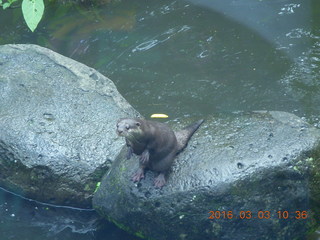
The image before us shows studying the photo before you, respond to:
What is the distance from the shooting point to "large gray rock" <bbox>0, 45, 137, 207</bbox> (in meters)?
5.55

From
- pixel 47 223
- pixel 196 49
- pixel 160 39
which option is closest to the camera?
pixel 47 223

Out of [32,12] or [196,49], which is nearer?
[32,12]

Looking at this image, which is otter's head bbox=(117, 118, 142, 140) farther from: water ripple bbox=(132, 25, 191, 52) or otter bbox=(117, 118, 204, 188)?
water ripple bbox=(132, 25, 191, 52)

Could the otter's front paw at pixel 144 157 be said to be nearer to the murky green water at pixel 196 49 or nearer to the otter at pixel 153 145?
the otter at pixel 153 145

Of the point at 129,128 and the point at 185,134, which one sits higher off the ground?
the point at 129,128

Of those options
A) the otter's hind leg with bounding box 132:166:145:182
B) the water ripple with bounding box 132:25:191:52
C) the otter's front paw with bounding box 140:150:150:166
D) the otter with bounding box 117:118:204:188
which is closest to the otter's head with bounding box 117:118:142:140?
the otter with bounding box 117:118:204:188

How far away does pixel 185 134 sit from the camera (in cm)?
481

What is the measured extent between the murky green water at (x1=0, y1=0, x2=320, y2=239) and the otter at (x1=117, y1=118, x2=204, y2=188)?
1835 millimetres

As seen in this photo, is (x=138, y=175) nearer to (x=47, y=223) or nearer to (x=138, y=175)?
(x=138, y=175)

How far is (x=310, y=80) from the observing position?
7.11 metres

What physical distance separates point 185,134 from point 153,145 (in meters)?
0.43
